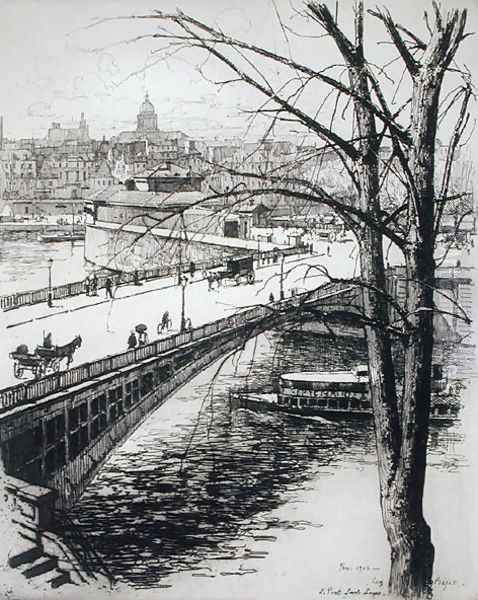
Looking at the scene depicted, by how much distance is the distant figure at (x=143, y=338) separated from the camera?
8.05ft

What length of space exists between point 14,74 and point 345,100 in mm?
1019

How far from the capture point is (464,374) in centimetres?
253

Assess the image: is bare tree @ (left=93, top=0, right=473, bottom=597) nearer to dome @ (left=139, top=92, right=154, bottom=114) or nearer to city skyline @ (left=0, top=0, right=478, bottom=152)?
city skyline @ (left=0, top=0, right=478, bottom=152)

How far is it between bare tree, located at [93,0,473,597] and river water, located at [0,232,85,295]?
0.48m

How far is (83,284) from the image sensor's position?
2.43m

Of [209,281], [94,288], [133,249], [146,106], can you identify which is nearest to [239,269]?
[209,281]

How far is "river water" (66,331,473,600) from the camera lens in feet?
7.75

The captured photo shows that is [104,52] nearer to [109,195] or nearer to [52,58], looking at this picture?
[52,58]

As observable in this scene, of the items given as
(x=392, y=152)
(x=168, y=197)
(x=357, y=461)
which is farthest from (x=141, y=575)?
(x=392, y=152)

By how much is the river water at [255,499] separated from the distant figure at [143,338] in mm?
191

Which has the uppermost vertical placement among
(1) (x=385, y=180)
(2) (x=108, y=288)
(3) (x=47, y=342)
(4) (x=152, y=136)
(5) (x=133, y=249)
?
(4) (x=152, y=136)

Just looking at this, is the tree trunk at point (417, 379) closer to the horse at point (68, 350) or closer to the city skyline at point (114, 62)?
the city skyline at point (114, 62)

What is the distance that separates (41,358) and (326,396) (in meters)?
0.88

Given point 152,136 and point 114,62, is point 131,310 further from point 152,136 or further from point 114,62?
point 114,62
